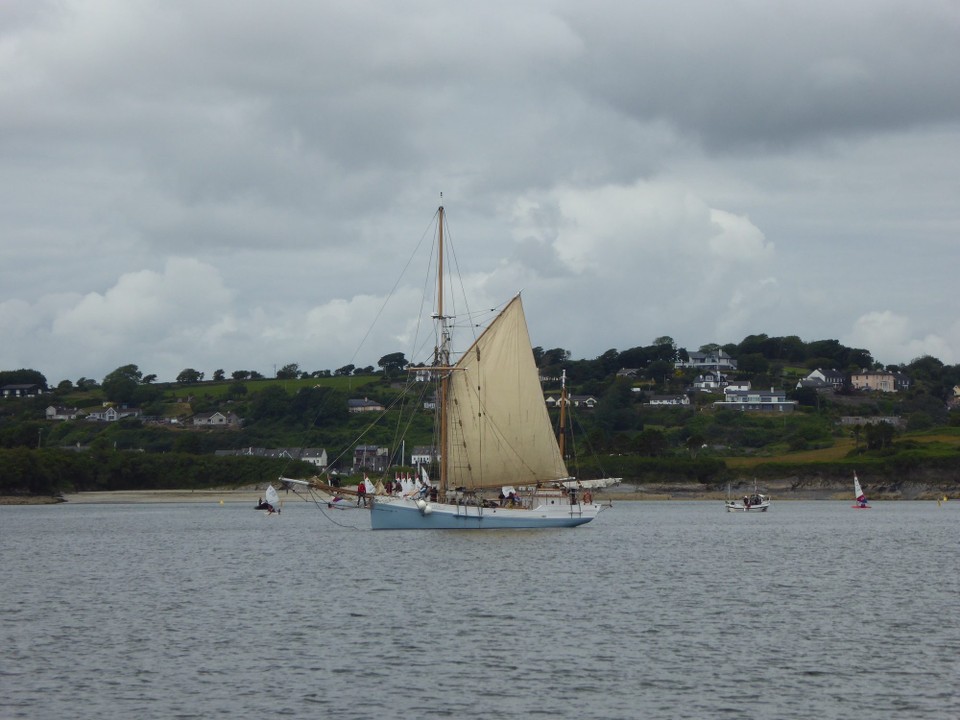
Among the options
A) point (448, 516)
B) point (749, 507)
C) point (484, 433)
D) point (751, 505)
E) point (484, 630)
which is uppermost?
point (484, 433)

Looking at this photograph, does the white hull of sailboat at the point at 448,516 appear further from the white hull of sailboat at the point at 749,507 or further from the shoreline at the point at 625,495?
the shoreline at the point at 625,495

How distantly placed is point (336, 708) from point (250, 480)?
495 ft

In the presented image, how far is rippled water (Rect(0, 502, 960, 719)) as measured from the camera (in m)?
28.2

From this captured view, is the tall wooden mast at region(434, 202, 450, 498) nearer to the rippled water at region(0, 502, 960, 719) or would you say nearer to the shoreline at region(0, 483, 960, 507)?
the rippled water at region(0, 502, 960, 719)

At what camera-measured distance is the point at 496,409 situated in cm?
7788

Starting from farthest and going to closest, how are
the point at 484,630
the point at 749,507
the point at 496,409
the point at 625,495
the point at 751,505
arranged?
the point at 625,495 → the point at 751,505 → the point at 749,507 → the point at 496,409 → the point at 484,630

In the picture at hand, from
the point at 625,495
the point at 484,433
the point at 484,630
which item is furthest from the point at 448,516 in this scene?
the point at 625,495

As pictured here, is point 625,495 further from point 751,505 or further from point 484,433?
point 484,433

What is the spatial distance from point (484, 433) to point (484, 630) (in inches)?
1563

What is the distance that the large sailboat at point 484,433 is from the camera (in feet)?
255

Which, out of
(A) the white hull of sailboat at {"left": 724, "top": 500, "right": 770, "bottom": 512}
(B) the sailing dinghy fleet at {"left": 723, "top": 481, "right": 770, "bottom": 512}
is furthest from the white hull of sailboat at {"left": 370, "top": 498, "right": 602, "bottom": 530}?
(B) the sailing dinghy fleet at {"left": 723, "top": 481, "right": 770, "bottom": 512}

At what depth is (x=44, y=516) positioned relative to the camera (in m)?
125

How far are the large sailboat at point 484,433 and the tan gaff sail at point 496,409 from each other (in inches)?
2.2

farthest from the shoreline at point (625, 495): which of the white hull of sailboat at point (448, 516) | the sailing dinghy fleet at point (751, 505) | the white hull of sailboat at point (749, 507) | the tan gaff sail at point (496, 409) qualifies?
the tan gaff sail at point (496, 409)
